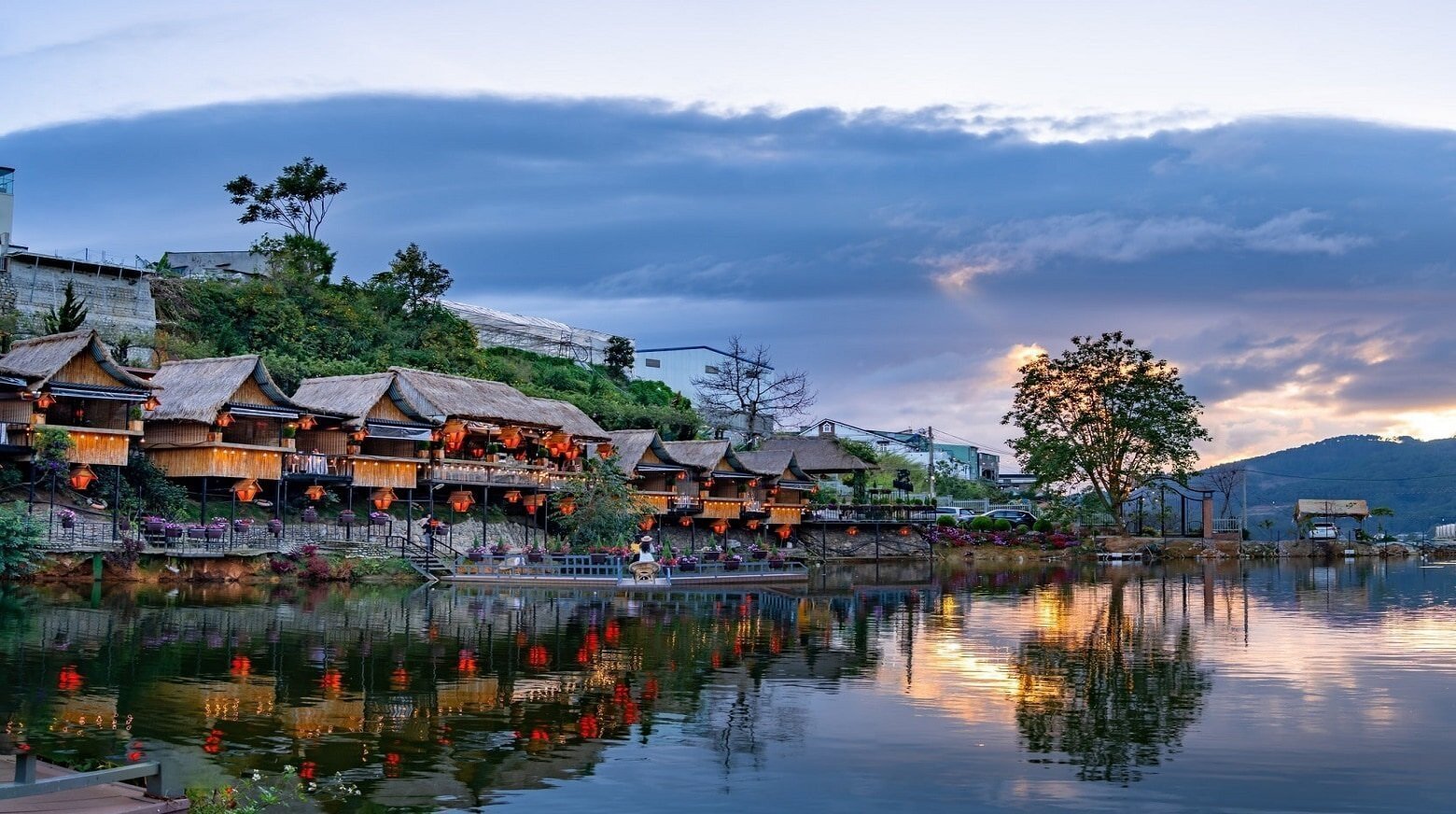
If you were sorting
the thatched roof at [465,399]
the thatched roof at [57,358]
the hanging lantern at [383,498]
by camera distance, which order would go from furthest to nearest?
the thatched roof at [465,399]
the hanging lantern at [383,498]
the thatched roof at [57,358]

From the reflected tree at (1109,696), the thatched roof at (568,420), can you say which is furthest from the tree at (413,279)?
the reflected tree at (1109,696)

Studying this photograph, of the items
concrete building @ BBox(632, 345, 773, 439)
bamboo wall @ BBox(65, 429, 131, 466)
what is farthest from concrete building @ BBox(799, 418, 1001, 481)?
bamboo wall @ BBox(65, 429, 131, 466)

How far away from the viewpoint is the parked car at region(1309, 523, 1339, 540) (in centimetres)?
10075

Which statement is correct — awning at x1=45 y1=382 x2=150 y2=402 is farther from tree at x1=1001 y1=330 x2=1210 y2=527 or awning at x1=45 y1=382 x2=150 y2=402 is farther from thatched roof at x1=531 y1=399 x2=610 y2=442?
tree at x1=1001 y1=330 x2=1210 y2=527

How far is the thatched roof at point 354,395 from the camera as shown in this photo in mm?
54438

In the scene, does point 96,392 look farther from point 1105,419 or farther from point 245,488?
point 1105,419

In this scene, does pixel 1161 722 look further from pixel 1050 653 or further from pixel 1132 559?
pixel 1132 559

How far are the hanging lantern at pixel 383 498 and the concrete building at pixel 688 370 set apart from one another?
156 feet

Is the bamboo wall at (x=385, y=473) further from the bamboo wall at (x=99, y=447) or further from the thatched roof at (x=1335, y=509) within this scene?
the thatched roof at (x=1335, y=509)

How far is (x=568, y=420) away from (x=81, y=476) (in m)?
24.0

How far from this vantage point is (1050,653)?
29422 millimetres

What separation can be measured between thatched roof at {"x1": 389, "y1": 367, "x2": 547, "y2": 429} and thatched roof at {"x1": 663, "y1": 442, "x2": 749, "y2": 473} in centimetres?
1006

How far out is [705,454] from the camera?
71.6 m

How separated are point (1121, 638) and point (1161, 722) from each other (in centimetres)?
1260
